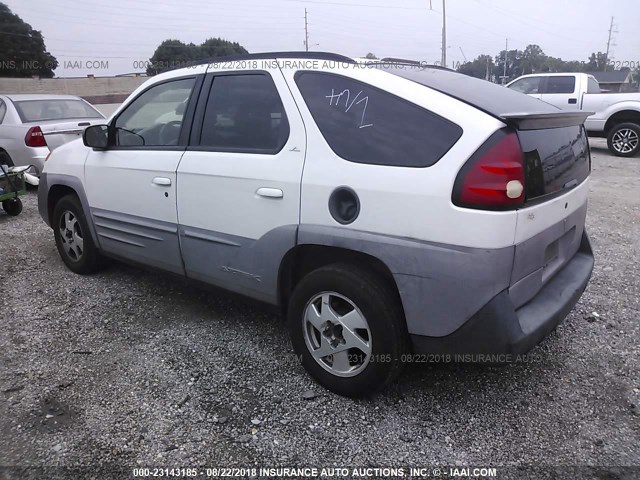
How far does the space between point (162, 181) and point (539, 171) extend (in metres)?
2.32

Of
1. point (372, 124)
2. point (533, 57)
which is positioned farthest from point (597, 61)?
point (372, 124)

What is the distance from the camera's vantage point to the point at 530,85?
12500 millimetres

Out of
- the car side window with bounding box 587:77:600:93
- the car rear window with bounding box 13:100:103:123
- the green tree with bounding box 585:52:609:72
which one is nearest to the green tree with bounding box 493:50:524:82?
the green tree with bounding box 585:52:609:72

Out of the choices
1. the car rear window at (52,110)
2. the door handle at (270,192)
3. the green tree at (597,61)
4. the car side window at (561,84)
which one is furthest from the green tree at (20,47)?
the green tree at (597,61)

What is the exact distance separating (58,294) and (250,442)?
2571 millimetres

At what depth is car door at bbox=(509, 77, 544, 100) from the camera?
12.3 meters

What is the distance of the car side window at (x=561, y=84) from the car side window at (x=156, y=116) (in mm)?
11062

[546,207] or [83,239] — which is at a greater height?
[546,207]

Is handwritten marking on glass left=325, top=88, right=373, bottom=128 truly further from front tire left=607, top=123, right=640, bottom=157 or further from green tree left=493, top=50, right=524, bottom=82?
green tree left=493, top=50, right=524, bottom=82

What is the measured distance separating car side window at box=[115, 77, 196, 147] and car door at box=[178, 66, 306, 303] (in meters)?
0.24

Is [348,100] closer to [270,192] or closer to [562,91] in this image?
[270,192]

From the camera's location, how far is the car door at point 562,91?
38.7 ft

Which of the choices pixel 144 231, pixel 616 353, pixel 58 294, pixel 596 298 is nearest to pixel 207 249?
pixel 144 231

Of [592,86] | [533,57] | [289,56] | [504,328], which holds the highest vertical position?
[533,57]
